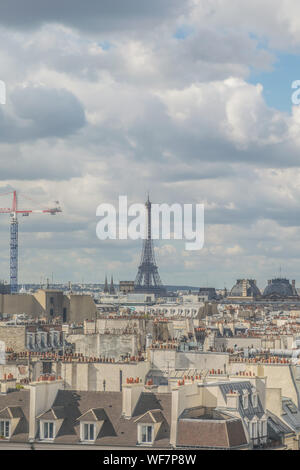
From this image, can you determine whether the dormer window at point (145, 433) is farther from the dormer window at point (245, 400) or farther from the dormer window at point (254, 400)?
the dormer window at point (254, 400)

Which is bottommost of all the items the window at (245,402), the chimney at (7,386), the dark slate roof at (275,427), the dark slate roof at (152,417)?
the dark slate roof at (275,427)

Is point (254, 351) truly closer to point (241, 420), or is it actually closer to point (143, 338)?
point (143, 338)

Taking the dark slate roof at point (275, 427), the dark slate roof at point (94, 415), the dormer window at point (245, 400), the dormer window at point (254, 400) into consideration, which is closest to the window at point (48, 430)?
the dark slate roof at point (94, 415)

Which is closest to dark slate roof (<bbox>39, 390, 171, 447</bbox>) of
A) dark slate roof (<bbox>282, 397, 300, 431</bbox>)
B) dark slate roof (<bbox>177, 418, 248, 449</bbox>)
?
dark slate roof (<bbox>177, 418, 248, 449</bbox>)
